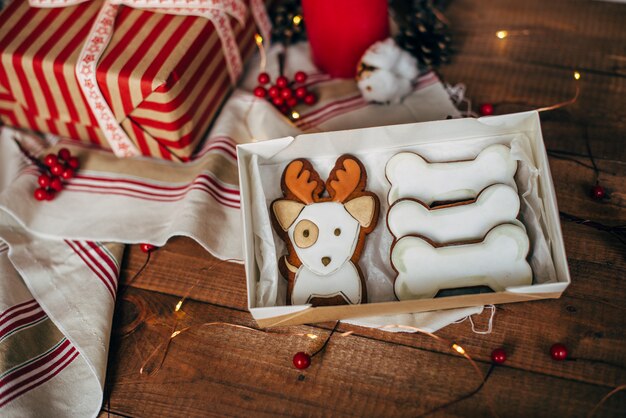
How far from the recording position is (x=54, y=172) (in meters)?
1.12

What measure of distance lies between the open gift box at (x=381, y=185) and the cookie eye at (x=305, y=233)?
1.5 inches

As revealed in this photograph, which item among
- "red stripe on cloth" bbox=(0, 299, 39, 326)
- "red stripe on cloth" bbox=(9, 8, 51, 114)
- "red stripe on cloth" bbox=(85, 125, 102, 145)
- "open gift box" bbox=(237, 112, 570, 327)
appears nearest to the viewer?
"open gift box" bbox=(237, 112, 570, 327)

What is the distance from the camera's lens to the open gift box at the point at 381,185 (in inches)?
33.0

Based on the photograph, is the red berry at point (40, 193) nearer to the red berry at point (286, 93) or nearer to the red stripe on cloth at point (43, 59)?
the red stripe on cloth at point (43, 59)

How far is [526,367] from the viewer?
858mm

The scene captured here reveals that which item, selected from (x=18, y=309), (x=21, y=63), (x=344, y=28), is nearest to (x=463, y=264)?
(x=344, y=28)

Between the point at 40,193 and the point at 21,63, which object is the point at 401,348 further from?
the point at 21,63

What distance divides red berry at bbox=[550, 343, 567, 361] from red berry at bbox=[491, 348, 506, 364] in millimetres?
70

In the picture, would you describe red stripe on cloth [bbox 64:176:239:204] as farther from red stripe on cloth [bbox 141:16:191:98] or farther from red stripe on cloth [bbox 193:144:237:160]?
red stripe on cloth [bbox 141:16:191:98]

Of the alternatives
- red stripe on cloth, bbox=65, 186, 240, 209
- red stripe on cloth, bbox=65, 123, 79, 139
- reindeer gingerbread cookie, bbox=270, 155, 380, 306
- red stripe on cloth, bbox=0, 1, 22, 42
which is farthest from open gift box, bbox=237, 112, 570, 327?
red stripe on cloth, bbox=0, 1, 22, 42

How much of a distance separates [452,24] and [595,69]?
311 mm

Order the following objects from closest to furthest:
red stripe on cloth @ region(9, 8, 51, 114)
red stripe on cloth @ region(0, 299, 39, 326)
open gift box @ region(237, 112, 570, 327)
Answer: open gift box @ region(237, 112, 570, 327)
red stripe on cloth @ region(0, 299, 39, 326)
red stripe on cloth @ region(9, 8, 51, 114)

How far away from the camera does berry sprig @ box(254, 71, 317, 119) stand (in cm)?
118

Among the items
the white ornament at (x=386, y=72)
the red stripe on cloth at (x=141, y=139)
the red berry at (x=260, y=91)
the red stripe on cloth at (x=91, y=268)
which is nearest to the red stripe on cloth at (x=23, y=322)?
the red stripe on cloth at (x=91, y=268)
